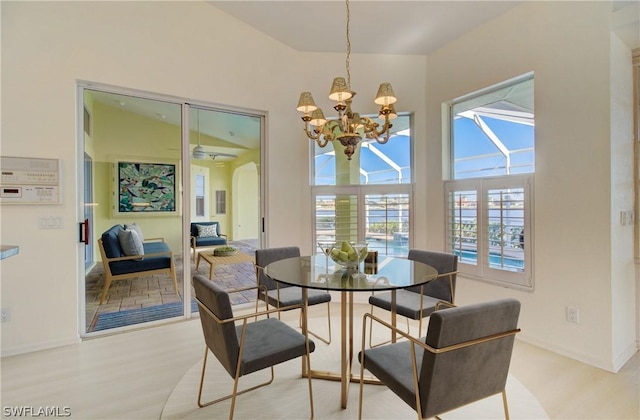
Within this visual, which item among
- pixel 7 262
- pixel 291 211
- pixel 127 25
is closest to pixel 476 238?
pixel 291 211

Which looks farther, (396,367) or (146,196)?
(146,196)

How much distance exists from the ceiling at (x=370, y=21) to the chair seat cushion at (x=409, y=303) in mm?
2667

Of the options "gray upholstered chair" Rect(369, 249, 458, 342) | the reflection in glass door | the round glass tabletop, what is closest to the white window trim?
"gray upholstered chair" Rect(369, 249, 458, 342)

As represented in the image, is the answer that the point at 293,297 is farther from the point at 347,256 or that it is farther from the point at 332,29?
the point at 332,29

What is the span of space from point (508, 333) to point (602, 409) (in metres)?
1.26

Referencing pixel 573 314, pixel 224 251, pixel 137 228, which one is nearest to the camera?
pixel 573 314

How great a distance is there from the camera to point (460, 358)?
1.29m

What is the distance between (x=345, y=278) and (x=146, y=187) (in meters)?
2.42

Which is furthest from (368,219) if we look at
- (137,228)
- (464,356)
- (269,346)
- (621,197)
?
(464,356)

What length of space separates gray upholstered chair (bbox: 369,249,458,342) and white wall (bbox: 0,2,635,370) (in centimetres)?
94

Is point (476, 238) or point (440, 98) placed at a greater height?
point (440, 98)

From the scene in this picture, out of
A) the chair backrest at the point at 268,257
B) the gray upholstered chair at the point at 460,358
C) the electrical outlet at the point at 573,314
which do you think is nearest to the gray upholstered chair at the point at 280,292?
the chair backrest at the point at 268,257

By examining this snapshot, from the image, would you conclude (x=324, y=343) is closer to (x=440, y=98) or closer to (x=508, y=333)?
(x=508, y=333)

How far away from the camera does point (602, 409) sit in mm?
1901
